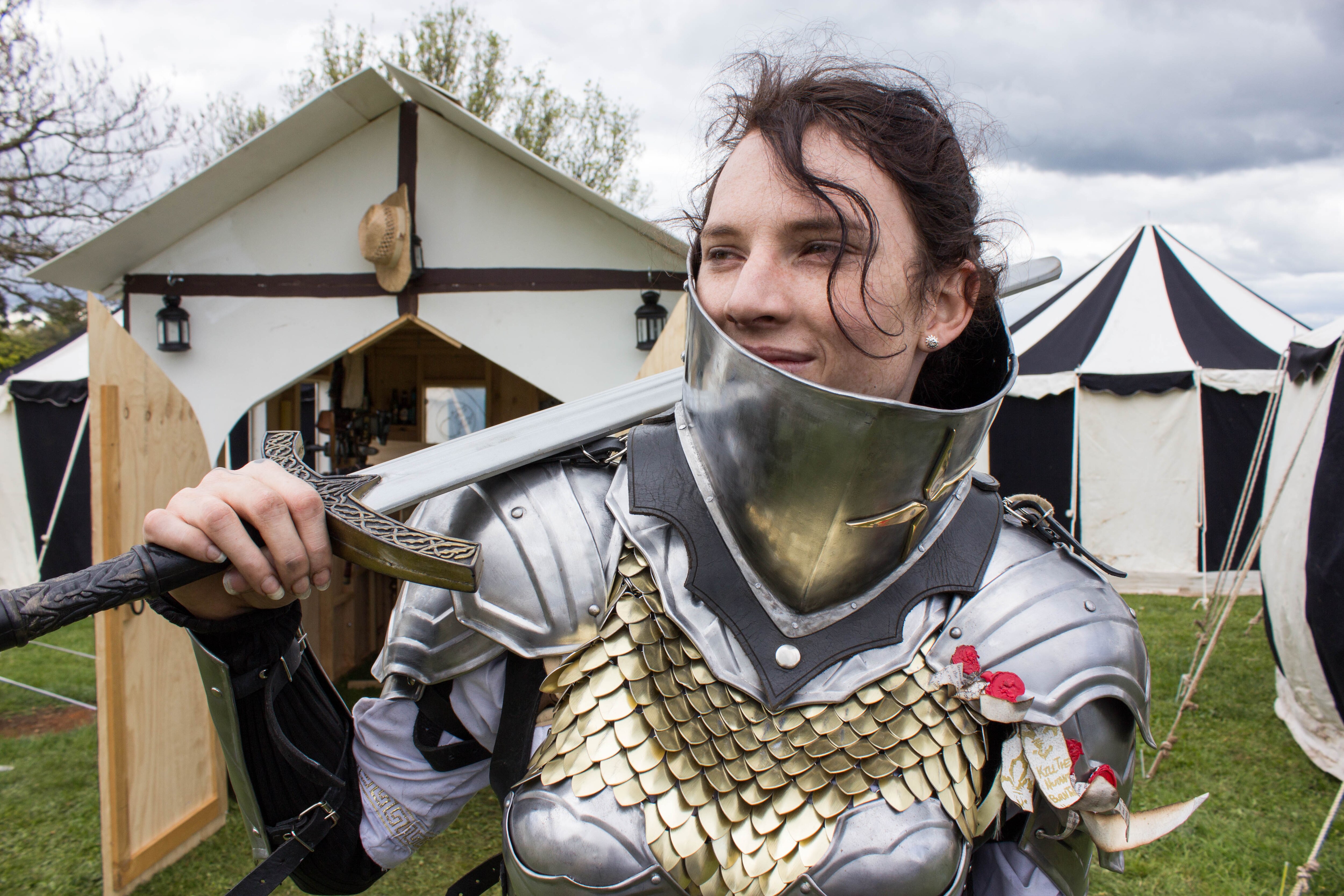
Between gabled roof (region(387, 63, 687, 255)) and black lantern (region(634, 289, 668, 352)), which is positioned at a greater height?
gabled roof (region(387, 63, 687, 255))

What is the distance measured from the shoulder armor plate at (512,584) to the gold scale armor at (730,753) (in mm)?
50

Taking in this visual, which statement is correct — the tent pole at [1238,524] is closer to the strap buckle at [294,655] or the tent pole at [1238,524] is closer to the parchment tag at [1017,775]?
the parchment tag at [1017,775]

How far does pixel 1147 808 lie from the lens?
149 inches

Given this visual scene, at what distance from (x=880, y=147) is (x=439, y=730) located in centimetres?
94

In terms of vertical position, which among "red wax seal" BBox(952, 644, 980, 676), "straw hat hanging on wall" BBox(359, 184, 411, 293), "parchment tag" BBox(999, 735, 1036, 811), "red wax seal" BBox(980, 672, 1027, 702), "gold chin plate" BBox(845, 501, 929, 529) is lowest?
"parchment tag" BBox(999, 735, 1036, 811)

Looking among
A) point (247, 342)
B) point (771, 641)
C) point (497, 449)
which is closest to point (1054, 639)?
point (771, 641)

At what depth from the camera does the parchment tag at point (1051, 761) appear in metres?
0.91

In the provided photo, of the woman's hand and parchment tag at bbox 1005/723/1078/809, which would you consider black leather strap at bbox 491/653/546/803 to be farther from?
parchment tag at bbox 1005/723/1078/809

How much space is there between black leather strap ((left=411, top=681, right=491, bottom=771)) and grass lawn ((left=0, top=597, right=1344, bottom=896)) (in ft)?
8.27

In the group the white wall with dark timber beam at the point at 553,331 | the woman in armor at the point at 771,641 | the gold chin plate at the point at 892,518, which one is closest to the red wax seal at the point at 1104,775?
the woman in armor at the point at 771,641

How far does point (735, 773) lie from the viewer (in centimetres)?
92

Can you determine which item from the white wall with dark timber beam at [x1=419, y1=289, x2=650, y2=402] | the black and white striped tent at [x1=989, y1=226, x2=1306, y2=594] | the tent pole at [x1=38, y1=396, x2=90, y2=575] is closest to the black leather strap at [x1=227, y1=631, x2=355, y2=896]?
the white wall with dark timber beam at [x1=419, y1=289, x2=650, y2=402]

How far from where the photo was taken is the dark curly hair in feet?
3.09

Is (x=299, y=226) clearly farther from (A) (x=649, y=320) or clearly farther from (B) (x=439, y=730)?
(B) (x=439, y=730)
